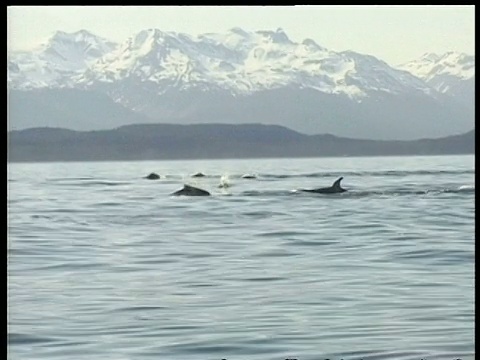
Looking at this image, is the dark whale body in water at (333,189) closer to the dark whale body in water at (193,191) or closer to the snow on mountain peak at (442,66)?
the dark whale body in water at (193,191)

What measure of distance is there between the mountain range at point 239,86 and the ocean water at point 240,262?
0.17 meters

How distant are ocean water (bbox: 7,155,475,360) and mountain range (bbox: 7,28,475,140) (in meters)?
0.17

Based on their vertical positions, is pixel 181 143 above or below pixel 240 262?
above

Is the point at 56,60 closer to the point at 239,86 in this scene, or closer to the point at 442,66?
the point at 239,86

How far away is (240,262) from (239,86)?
26.0 inches

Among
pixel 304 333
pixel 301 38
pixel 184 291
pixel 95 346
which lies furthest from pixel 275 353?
pixel 301 38

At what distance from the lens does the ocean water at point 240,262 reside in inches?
130

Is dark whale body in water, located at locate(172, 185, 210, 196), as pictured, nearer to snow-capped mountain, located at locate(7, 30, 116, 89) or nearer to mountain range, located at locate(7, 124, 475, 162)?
mountain range, located at locate(7, 124, 475, 162)

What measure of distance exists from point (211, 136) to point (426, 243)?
2.84 ft

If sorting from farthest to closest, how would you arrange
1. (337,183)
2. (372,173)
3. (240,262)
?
1. (372,173)
2. (337,183)
3. (240,262)

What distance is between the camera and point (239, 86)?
3635mm

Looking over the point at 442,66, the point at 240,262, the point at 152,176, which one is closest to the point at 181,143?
the point at 152,176

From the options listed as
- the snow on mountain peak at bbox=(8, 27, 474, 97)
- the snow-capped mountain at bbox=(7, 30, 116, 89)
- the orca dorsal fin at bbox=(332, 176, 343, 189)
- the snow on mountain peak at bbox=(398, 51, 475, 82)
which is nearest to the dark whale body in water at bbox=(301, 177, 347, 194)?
the orca dorsal fin at bbox=(332, 176, 343, 189)

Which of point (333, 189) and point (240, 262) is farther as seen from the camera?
point (333, 189)
